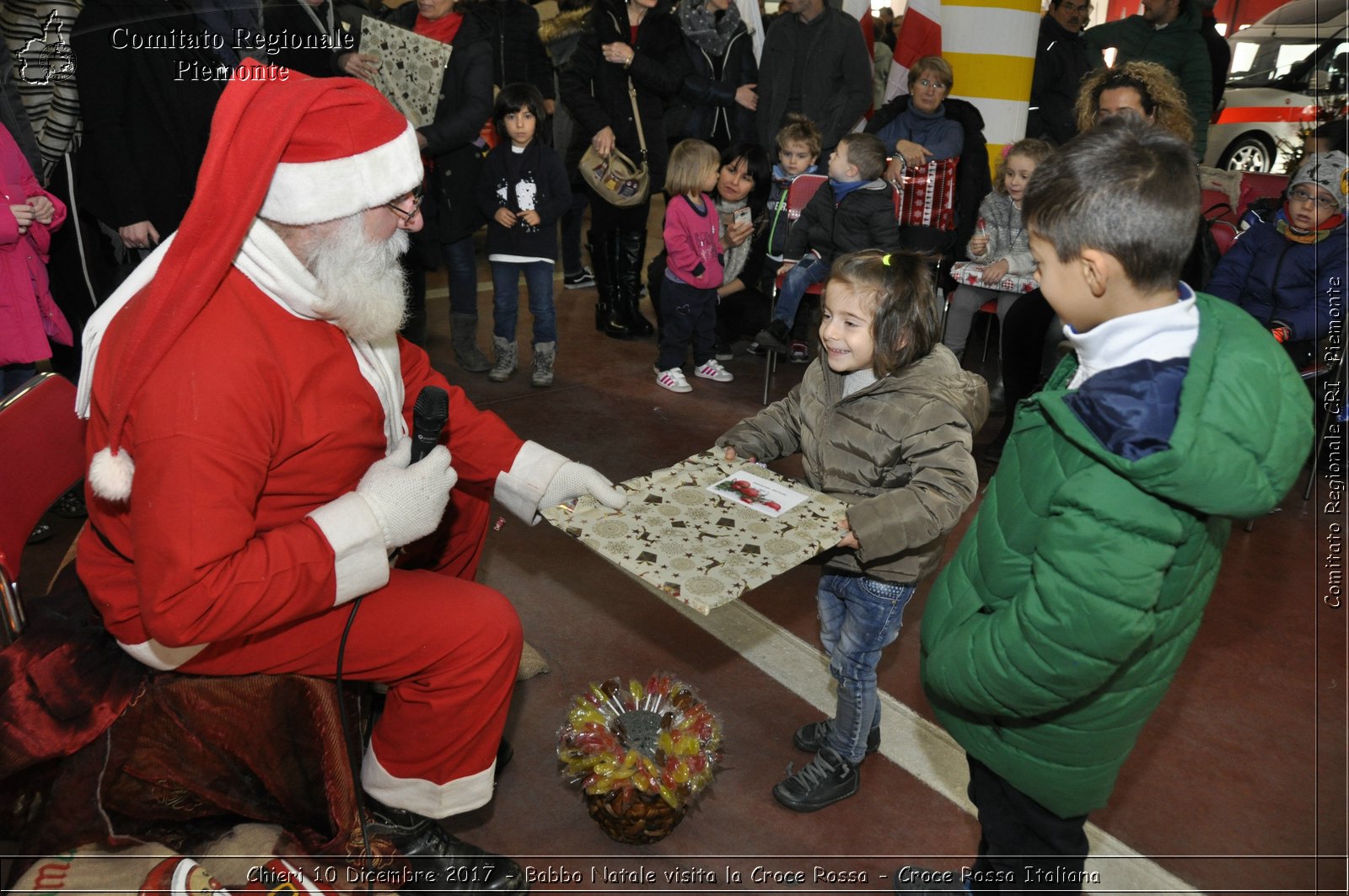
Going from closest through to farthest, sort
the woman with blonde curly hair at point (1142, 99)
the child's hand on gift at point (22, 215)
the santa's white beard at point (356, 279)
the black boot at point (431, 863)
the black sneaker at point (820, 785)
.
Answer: the santa's white beard at point (356, 279)
the black boot at point (431, 863)
the black sneaker at point (820, 785)
the child's hand on gift at point (22, 215)
the woman with blonde curly hair at point (1142, 99)

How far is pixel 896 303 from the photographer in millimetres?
2443

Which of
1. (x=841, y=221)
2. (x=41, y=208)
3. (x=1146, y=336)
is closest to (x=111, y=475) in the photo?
(x=1146, y=336)

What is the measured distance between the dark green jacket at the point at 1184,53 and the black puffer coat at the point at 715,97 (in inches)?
97.3

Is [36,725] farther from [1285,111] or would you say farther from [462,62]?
[1285,111]

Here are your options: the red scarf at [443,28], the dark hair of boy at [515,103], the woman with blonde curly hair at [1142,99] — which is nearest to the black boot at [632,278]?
the dark hair of boy at [515,103]

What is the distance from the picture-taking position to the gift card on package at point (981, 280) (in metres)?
5.20

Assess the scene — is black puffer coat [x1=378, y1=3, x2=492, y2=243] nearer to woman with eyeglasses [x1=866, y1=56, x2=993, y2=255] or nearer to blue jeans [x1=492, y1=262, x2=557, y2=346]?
blue jeans [x1=492, y1=262, x2=557, y2=346]

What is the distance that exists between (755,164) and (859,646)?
4.18 metres

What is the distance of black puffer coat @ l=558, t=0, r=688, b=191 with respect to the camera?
6.17m

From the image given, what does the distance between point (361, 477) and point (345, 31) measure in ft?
13.9

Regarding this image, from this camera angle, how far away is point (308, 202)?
1960mm

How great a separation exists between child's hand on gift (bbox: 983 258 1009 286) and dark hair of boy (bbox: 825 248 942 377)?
118 inches

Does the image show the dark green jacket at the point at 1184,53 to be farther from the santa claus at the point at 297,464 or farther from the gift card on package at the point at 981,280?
the santa claus at the point at 297,464

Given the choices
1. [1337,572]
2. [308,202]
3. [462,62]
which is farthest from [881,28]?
[308,202]
